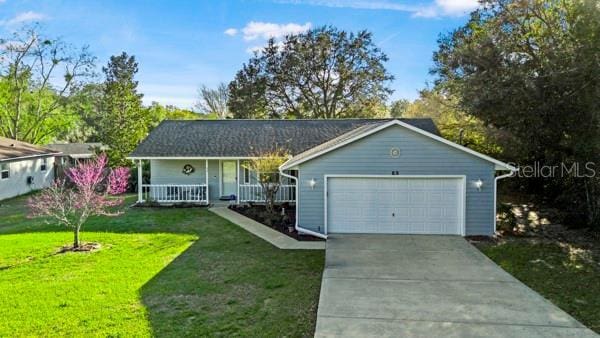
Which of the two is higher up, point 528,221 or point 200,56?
point 200,56

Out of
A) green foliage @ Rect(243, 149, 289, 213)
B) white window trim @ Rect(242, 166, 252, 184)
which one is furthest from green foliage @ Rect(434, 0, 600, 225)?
white window trim @ Rect(242, 166, 252, 184)

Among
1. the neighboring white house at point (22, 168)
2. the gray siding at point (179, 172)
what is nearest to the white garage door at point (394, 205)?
the gray siding at point (179, 172)

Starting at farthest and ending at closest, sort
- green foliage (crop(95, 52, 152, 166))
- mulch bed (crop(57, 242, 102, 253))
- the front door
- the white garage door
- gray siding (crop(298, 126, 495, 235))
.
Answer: green foliage (crop(95, 52, 152, 166)) → the front door → the white garage door → gray siding (crop(298, 126, 495, 235)) → mulch bed (crop(57, 242, 102, 253))

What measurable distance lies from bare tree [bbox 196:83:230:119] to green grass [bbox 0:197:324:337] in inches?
1331

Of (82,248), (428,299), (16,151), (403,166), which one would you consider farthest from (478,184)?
(16,151)

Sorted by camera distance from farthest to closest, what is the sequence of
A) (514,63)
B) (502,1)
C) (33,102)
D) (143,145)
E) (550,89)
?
1. (33,102)
2. (143,145)
3. (502,1)
4. (514,63)
5. (550,89)

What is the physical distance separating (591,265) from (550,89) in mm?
5236

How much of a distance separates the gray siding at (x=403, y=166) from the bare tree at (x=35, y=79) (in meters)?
28.1

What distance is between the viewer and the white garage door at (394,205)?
486 inches

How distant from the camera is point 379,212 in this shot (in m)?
12.5

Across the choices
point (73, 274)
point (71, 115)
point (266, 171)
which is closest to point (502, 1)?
point (266, 171)

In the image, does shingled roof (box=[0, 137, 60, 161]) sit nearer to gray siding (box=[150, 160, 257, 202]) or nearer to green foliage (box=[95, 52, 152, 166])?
green foliage (box=[95, 52, 152, 166])

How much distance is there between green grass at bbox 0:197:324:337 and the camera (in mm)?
6059

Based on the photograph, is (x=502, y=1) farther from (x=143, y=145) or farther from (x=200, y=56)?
(x=200, y=56)
